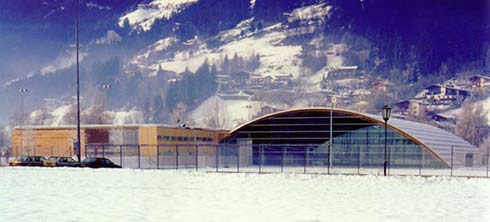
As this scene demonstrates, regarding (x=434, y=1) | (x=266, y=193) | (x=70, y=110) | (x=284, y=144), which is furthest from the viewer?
(x=434, y=1)

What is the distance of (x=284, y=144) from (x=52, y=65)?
112 meters

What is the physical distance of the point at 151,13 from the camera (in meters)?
163

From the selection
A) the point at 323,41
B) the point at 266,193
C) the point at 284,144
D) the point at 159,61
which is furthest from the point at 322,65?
the point at 266,193

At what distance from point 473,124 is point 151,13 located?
341 feet

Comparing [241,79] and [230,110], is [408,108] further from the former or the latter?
[241,79]

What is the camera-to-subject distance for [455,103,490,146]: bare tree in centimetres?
8550

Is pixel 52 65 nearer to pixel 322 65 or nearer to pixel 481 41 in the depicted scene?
pixel 322 65

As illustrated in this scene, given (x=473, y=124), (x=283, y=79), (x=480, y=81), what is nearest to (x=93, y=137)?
(x=473, y=124)

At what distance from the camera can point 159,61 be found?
14712 cm

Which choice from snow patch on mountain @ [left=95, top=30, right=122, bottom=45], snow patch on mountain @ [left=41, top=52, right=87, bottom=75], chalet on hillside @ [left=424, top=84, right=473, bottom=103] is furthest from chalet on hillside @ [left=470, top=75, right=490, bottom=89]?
snow patch on mountain @ [left=41, top=52, right=87, bottom=75]

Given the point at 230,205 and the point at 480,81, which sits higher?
the point at 480,81

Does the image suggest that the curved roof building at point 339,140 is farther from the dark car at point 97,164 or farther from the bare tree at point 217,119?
the bare tree at point 217,119

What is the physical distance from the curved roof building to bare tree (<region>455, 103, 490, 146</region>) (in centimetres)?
3597

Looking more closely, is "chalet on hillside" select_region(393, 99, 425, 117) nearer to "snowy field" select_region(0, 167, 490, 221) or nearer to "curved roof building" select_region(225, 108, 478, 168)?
"curved roof building" select_region(225, 108, 478, 168)
